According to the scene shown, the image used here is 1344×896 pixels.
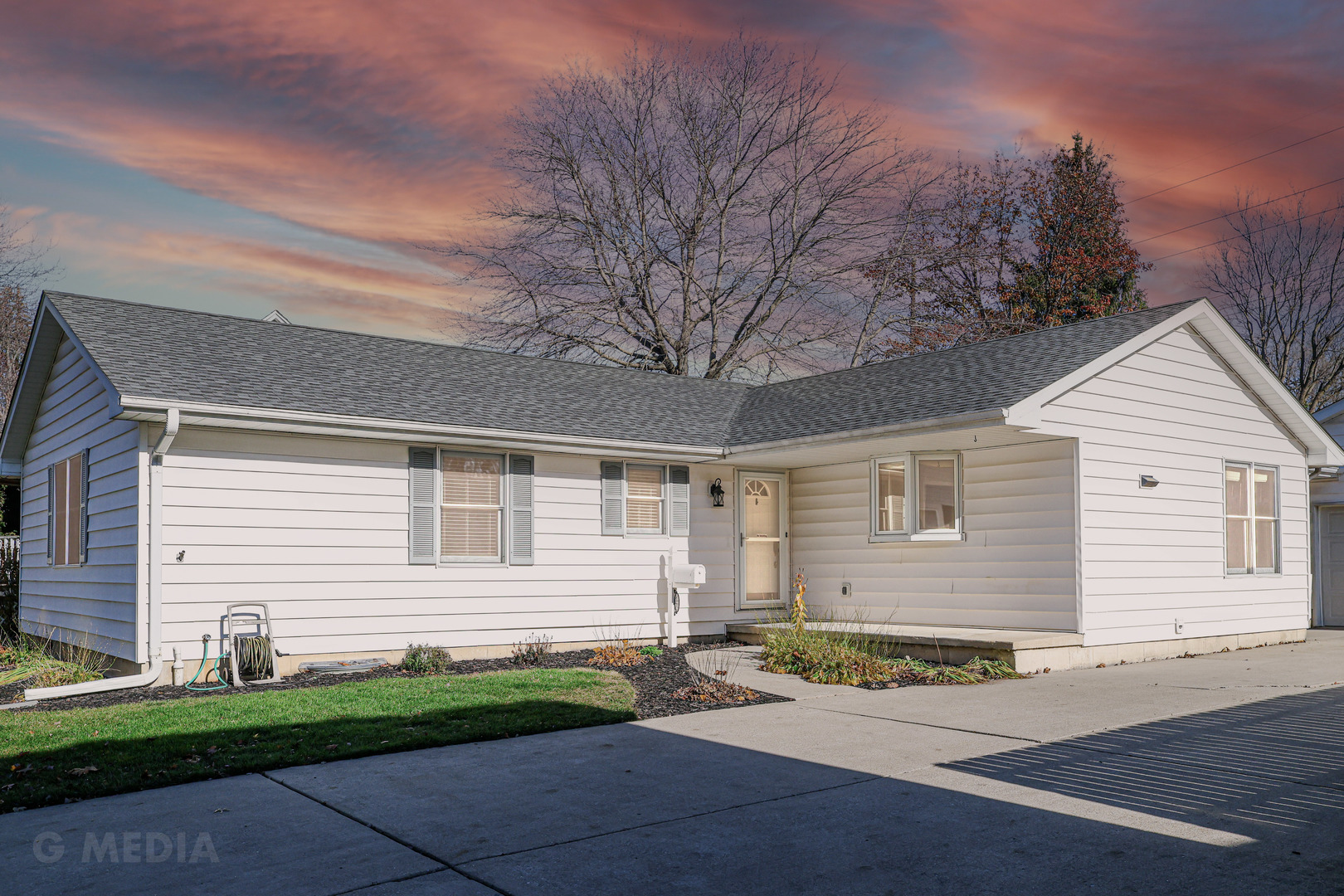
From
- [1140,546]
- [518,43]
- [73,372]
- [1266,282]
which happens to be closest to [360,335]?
[73,372]

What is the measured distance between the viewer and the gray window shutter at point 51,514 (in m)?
12.6

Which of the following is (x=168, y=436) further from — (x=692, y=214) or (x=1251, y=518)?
(x=692, y=214)

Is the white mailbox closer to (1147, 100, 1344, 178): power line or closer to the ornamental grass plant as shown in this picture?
the ornamental grass plant

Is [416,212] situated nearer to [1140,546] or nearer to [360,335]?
[360,335]

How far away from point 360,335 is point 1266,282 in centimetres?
2898

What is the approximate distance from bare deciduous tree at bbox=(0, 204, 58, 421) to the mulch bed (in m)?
25.9

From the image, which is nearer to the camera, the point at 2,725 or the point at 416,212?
the point at 2,725

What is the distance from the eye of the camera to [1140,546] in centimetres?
1193

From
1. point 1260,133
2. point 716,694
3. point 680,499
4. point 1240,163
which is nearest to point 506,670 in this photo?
point 716,694

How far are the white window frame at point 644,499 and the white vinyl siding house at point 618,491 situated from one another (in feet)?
0.15

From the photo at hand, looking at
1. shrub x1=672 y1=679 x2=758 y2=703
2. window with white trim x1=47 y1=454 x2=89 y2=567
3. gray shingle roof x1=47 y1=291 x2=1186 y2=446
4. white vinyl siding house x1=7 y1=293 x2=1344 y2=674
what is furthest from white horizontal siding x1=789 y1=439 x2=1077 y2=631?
window with white trim x1=47 y1=454 x2=89 y2=567

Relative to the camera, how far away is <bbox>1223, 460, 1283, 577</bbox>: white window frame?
13.4 meters

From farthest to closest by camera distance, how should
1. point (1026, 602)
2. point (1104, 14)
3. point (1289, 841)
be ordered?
1. point (1104, 14)
2. point (1026, 602)
3. point (1289, 841)

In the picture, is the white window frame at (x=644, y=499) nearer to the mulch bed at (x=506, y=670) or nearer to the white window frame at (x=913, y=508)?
the mulch bed at (x=506, y=670)
